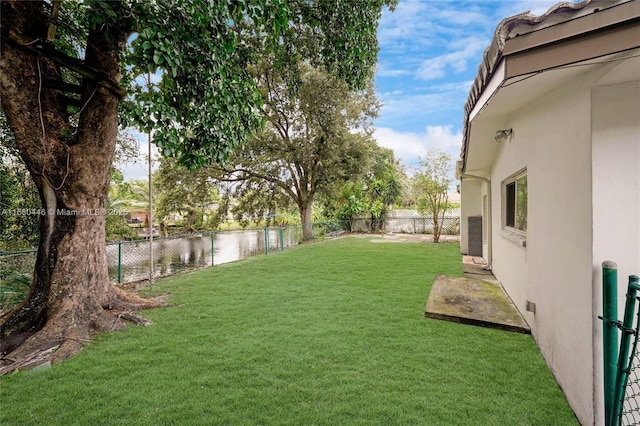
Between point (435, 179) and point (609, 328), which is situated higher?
point (435, 179)

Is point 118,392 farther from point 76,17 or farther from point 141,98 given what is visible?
point 76,17

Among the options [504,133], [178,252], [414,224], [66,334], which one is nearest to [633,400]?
[504,133]

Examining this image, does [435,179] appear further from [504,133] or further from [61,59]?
[61,59]

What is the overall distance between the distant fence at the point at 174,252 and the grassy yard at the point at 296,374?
9.09 ft

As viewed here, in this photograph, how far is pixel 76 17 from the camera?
4.14m

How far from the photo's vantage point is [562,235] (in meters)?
2.39

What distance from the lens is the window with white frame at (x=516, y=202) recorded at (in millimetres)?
4122

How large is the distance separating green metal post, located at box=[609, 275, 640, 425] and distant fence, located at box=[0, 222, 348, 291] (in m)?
6.64

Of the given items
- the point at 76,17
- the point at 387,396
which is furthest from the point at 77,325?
the point at 76,17

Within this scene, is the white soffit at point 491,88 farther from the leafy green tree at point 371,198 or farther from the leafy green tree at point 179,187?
the leafy green tree at point 371,198

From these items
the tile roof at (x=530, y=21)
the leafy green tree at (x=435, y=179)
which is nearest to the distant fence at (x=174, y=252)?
the leafy green tree at (x=435, y=179)

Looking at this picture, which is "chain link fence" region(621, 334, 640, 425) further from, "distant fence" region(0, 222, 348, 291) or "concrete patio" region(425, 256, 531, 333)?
"distant fence" region(0, 222, 348, 291)

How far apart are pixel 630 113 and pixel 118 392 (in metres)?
4.34

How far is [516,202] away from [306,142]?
11.1 metres
